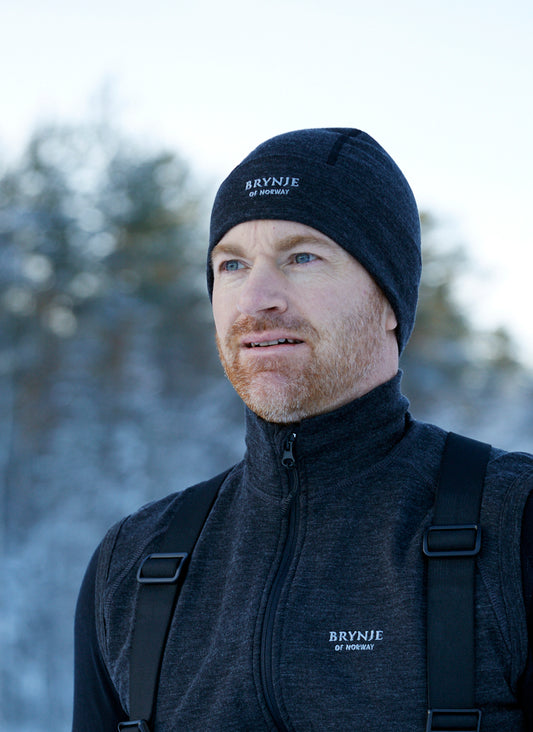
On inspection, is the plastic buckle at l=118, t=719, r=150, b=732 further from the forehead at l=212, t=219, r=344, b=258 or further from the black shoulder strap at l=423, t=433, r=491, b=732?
the forehead at l=212, t=219, r=344, b=258

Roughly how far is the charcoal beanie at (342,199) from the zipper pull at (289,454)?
351mm

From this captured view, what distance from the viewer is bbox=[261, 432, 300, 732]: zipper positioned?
1485 mm

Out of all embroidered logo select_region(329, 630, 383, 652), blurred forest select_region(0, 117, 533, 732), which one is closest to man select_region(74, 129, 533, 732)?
embroidered logo select_region(329, 630, 383, 652)

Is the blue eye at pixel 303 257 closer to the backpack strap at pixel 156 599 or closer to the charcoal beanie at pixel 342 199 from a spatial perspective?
the charcoal beanie at pixel 342 199

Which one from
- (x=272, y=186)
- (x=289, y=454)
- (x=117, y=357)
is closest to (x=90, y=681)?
(x=289, y=454)

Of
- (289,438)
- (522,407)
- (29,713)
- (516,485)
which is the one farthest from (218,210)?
(522,407)

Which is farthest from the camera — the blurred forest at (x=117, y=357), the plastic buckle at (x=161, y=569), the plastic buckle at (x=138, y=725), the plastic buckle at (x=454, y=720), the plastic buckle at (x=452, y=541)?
the blurred forest at (x=117, y=357)

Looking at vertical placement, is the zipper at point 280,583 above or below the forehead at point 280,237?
below

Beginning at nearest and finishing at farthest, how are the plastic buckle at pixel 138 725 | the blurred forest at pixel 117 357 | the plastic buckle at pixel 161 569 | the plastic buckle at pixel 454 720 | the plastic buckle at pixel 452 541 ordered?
the plastic buckle at pixel 454 720 < the plastic buckle at pixel 452 541 < the plastic buckle at pixel 138 725 < the plastic buckle at pixel 161 569 < the blurred forest at pixel 117 357

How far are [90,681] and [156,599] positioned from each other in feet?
0.91

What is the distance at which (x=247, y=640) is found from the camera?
5.06ft

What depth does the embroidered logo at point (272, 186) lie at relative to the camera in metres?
1.76

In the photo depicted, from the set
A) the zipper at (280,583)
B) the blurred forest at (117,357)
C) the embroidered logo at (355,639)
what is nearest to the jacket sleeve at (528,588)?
the embroidered logo at (355,639)

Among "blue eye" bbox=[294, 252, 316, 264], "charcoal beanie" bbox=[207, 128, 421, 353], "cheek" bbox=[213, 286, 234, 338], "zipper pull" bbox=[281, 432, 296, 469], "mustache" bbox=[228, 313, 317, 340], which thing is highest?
"charcoal beanie" bbox=[207, 128, 421, 353]
